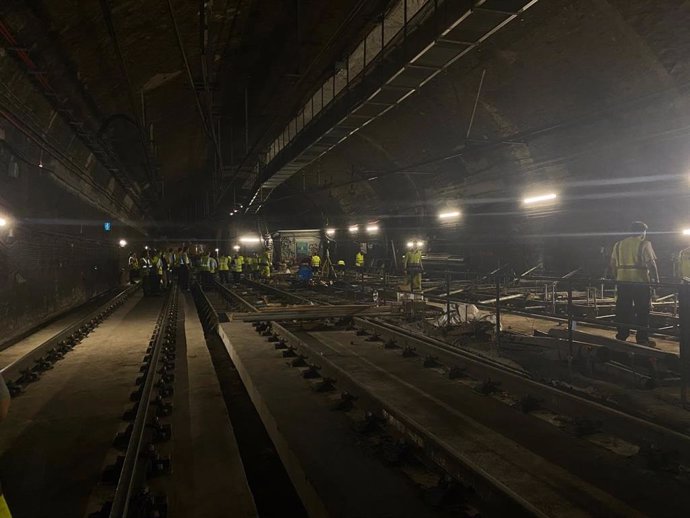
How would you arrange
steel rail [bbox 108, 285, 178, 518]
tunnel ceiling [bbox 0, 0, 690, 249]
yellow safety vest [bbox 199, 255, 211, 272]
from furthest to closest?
yellow safety vest [bbox 199, 255, 211, 272], tunnel ceiling [bbox 0, 0, 690, 249], steel rail [bbox 108, 285, 178, 518]

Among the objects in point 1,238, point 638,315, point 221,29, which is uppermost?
point 221,29

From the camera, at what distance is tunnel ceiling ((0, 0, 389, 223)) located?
21.5ft

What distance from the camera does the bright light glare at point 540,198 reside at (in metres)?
13.4

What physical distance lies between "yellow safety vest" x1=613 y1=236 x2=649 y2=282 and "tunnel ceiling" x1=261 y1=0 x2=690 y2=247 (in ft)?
10.2

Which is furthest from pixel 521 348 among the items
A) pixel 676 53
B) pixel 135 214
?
pixel 135 214

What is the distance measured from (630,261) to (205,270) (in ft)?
59.6

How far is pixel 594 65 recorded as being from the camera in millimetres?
9562

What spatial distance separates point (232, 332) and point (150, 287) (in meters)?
11.8

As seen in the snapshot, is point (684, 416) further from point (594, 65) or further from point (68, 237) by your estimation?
point (68, 237)

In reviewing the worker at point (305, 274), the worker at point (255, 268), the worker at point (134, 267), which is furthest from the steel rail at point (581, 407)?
the worker at point (134, 267)

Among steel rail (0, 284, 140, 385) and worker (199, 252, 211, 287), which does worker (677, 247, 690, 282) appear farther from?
worker (199, 252, 211, 287)

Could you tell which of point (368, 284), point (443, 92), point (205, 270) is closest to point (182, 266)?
point (205, 270)

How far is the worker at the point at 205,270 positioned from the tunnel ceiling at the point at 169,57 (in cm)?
Result: 682

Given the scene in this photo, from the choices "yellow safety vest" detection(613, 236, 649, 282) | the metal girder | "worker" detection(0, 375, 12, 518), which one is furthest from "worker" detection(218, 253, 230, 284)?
"worker" detection(0, 375, 12, 518)
